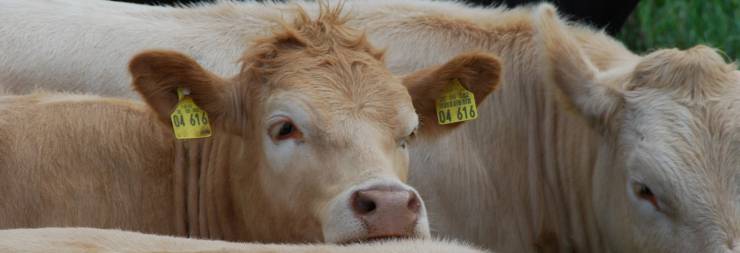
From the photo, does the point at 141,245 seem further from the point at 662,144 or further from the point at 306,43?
the point at 662,144

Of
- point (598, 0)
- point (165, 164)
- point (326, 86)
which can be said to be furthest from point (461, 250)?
point (598, 0)

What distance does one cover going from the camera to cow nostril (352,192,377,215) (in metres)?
4.68

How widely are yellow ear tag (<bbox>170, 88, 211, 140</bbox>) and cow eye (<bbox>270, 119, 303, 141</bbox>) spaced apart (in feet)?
1.24

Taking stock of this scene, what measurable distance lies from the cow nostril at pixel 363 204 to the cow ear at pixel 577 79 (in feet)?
5.87

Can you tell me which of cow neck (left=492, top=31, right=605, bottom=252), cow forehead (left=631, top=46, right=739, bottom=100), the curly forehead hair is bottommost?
cow neck (left=492, top=31, right=605, bottom=252)

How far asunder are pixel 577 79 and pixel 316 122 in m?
1.61

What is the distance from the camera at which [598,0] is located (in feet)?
32.5

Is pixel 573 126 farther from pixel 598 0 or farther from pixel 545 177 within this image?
pixel 598 0

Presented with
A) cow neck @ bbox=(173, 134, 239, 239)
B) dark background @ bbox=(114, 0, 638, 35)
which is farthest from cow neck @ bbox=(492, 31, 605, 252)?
dark background @ bbox=(114, 0, 638, 35)

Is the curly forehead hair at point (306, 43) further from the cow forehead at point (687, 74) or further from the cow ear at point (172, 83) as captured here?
the cow forehead at point (687, 74)

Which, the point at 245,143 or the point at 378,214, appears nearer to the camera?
the point at 378,214

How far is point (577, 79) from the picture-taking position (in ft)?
20.2

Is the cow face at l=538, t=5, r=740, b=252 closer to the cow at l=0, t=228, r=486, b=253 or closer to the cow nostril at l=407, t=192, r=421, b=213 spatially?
the cow nostril at l=407, t=192, r=421, b=213

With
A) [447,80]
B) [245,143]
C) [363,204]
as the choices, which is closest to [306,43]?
[245,143]
